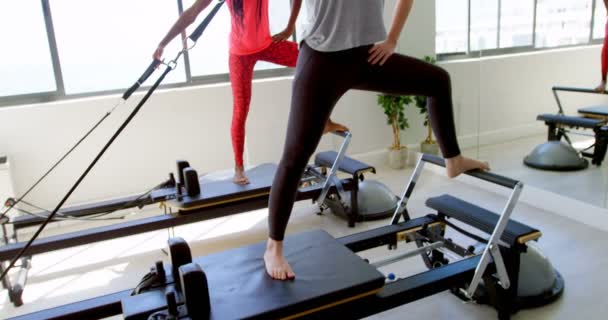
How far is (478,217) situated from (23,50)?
327cm

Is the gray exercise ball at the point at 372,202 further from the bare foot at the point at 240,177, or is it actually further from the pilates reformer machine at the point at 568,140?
the pilates reformer machine at the point at 568,140

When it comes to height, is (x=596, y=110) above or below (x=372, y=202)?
above

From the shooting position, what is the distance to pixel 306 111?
157 cm

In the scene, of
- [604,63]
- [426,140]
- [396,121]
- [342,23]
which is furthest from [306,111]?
[426,140]

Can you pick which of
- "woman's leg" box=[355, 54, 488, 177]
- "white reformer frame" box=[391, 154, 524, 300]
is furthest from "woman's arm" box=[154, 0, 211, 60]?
"white reformer frame" box=[391, 154, 524, 300]

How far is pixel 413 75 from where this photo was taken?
167 cm

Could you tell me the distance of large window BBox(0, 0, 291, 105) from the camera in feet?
11.6

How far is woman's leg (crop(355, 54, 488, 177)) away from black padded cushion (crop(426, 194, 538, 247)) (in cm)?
52

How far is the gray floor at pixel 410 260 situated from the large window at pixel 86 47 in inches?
41.9

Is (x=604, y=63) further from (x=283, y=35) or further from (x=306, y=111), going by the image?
(x=306, y=111)

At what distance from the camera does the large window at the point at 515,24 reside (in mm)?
3104

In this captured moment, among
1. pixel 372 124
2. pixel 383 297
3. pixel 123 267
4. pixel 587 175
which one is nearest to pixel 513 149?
pixel 587 175

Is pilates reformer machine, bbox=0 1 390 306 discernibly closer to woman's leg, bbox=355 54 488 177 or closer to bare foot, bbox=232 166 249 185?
bare foot, bbox=232 166 249 185

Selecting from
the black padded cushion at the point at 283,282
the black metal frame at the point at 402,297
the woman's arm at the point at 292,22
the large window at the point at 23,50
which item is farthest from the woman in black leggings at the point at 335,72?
the large window at the point at 23,50
